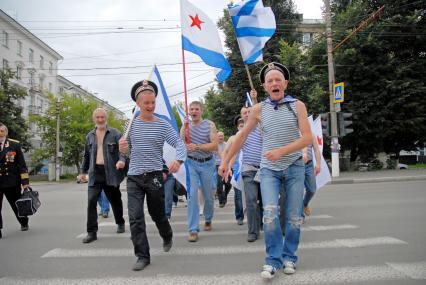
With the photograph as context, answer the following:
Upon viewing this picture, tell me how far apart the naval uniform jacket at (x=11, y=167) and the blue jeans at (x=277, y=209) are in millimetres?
4713

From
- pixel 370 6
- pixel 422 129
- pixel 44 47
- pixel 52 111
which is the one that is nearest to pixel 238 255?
pixel 422 129

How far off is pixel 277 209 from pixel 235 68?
21.4 meters

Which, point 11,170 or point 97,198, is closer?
point 97,198

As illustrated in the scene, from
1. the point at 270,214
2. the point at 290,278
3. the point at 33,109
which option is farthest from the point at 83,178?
the point at 33,109

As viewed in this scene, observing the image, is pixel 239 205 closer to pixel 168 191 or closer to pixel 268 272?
pixel 168 191

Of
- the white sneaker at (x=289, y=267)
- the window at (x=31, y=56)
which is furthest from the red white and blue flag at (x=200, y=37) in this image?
the window at (x=31, y=56)

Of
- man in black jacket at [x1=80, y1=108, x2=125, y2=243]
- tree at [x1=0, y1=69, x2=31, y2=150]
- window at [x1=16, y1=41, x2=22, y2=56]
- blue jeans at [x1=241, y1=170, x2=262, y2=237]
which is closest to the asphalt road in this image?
blue jeans at [x1=241, y1=170, x2=262, y2=237]

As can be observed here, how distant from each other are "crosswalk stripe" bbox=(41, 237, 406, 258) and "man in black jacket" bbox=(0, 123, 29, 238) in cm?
200

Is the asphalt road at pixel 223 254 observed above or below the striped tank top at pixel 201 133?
below

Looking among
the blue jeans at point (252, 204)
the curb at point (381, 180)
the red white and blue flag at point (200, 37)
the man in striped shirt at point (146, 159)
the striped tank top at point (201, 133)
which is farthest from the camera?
the curb at point (381, 180)

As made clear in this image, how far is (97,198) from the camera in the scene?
5.89 metres

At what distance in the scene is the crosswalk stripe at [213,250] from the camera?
489 cm

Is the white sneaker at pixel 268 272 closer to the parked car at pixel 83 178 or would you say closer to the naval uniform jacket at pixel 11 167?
the parked car at pixel 83 178

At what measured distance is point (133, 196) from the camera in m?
4.43
